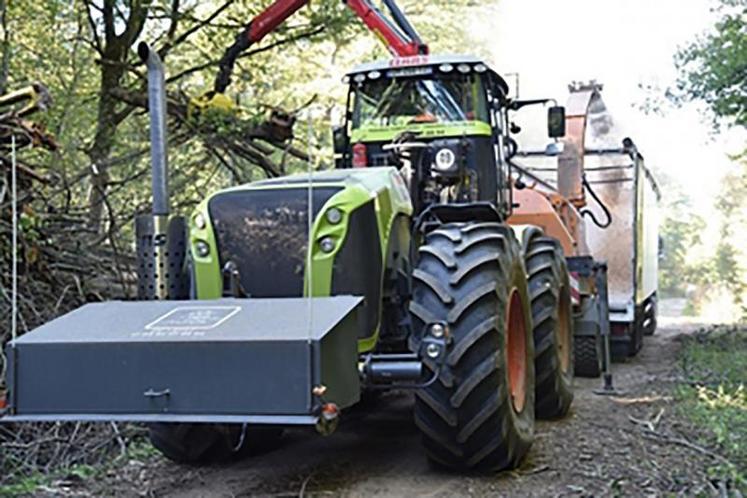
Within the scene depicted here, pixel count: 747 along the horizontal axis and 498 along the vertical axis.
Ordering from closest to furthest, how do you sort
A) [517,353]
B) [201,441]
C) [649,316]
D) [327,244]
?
[327,244] < [201,441] < [517,353] < [649,316]

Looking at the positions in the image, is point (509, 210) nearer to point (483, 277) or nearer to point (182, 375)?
point (483, 277)

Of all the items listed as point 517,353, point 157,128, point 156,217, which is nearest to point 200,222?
point 156,217

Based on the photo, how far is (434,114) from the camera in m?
7.17

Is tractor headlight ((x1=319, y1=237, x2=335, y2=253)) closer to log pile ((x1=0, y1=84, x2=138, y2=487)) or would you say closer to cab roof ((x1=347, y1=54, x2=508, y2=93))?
log pile ((x1=0, y1=84, x2=138, y2=487))

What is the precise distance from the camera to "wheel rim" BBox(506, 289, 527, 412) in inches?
223

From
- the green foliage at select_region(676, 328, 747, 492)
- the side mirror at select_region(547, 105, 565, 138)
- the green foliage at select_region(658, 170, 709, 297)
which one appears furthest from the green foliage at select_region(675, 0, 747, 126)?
the green foliage at select_region(658, 170, 709, 297)

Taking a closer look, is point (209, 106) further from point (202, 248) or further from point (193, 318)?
point (193, 318)

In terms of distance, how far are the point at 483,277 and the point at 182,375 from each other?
1.77m

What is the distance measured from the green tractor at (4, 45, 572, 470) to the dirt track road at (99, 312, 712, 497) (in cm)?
19

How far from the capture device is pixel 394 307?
562 cm

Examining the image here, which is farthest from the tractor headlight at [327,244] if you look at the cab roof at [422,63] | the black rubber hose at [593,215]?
the black rubber hose at [593,215]

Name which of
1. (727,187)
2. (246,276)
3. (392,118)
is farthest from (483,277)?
(727,187)

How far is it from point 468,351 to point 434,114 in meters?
2.87

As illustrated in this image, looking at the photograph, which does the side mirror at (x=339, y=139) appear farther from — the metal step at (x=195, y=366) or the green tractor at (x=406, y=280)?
the metal step at (x=195, y=366)
